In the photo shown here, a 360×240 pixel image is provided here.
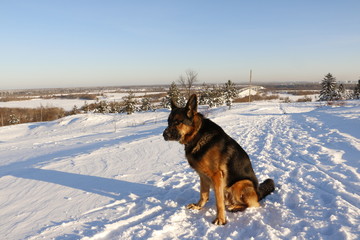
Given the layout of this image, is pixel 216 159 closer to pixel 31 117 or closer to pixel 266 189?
pixel 266 189

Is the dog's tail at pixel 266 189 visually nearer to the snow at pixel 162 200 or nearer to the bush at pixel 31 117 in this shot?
the snow at pixel 162 200

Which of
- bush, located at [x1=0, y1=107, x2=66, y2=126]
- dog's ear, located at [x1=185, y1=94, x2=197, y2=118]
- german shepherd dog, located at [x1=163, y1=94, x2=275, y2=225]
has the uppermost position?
dog's ear, located at [x1=185, y1=94, x2=197, y2=118]

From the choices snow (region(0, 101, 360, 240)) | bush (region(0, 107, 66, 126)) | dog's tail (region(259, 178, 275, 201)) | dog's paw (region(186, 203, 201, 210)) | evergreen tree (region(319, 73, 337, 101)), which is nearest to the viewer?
snow (region(0, 101, 360, 240))

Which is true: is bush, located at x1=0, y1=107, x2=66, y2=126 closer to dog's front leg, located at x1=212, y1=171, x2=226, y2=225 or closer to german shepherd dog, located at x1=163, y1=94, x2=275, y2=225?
german shepherd dog, located at x1=163, y1=94, x2=275, y2=225

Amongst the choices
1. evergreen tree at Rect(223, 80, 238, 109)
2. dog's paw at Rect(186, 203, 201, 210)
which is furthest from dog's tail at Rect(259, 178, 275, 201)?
evergreen tree at Rect(223, 80, 238, 109)

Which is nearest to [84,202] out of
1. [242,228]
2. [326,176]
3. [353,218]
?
[242,228]

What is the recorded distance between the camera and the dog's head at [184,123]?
3.94 meters

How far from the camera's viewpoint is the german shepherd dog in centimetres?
384

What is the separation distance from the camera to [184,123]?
3959mm

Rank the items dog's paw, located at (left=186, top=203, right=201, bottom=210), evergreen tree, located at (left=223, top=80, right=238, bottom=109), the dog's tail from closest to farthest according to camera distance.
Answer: dog's paw, located at (left=186, top=203, right=201, bottom=210), the dog's tail, evergreen tree, located at (left=223, top=80, right=238, bottom=109)

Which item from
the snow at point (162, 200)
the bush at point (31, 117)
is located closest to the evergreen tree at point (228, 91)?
the snow at point (162, 200)

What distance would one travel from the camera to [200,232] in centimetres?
359

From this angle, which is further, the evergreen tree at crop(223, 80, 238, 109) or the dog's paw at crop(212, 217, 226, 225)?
the evergreen tree at crop(223, 80, 238, 109)

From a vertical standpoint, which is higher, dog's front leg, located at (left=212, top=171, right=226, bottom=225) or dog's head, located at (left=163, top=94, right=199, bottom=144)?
dog's head, located at (left=163, top=94, right=199, bottom=144)
